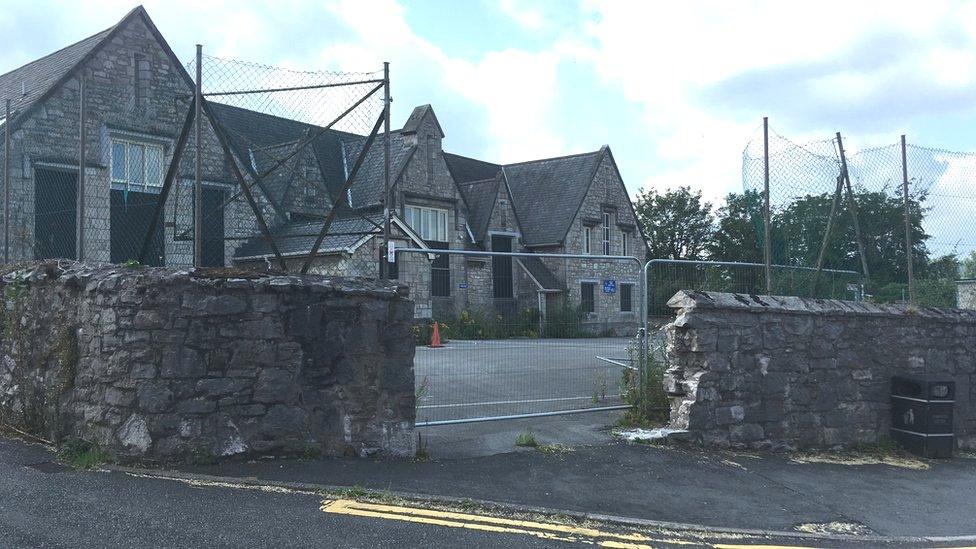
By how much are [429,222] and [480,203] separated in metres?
4.80

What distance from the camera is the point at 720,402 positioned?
370 inches

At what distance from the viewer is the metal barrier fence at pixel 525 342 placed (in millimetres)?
8984

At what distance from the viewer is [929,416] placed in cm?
1005

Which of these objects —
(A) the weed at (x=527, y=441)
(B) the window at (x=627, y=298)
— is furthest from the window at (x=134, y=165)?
(A) the weed at (x=527, y=441)

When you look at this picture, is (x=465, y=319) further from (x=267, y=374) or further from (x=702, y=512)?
(x=702, y=512)

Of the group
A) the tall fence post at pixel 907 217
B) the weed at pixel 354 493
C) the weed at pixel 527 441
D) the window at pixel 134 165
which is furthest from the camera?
the window at pixel 134 165

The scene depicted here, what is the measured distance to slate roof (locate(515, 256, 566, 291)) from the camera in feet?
27.0

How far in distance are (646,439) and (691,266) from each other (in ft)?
8.95

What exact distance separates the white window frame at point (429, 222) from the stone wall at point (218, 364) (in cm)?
2304

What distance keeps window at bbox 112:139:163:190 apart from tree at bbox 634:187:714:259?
1540 inches

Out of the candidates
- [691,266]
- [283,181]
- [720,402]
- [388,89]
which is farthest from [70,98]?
[720,402]

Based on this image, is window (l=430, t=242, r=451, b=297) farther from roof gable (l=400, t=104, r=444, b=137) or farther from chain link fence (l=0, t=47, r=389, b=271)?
roof gable (l=400, t=104, r=444, b=137)

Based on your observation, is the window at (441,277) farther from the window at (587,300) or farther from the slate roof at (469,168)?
the slate roof at (469,168)

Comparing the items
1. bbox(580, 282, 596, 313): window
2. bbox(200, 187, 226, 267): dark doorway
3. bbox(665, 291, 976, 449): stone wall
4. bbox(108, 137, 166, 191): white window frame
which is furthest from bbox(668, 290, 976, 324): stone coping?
bbox(108, 137, 166, 191): white window frame
